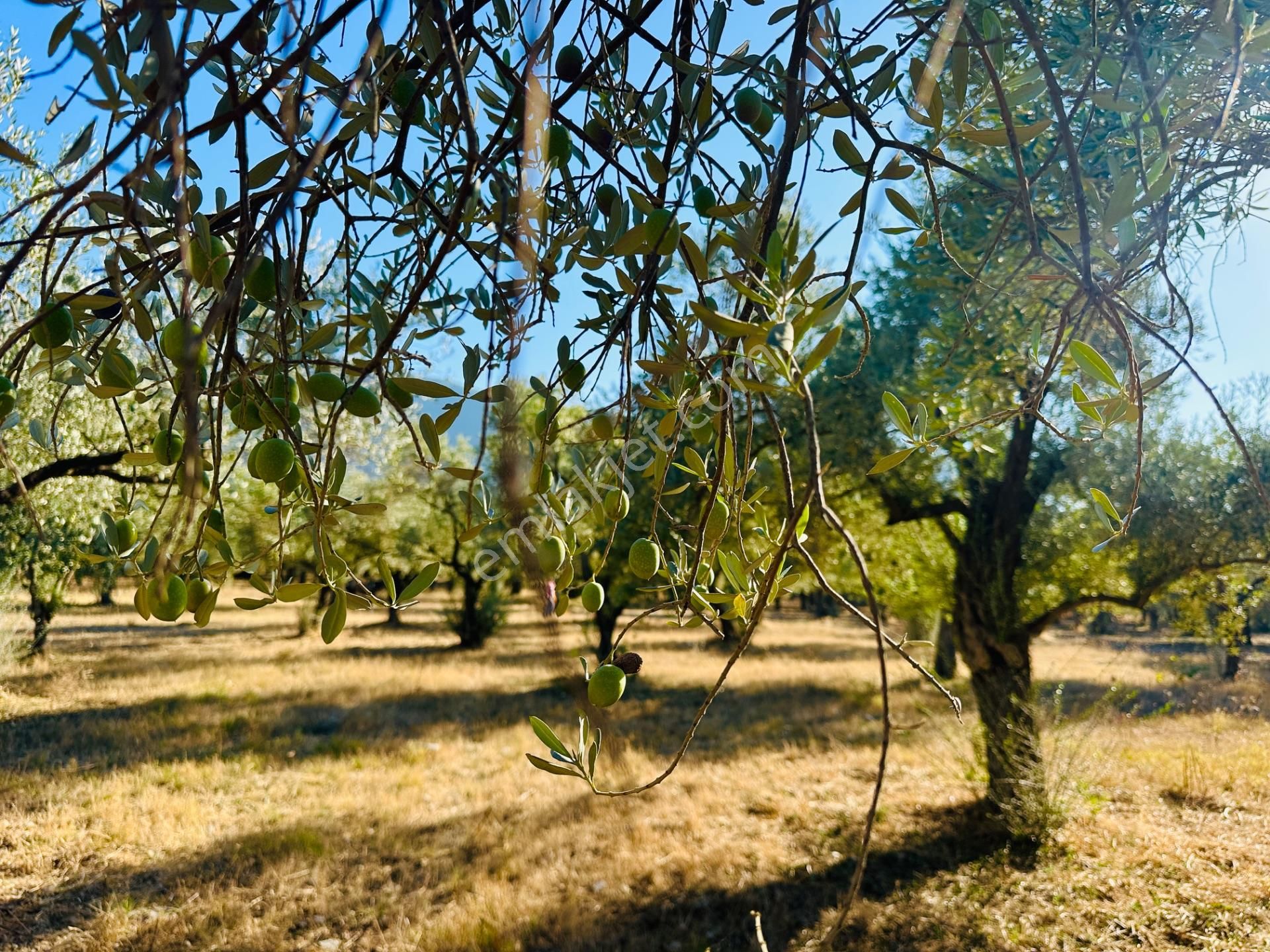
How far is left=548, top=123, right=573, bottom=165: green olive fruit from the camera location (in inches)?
37.9

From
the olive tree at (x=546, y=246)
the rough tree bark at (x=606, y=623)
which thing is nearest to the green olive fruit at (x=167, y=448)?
the olive tree at (x=546, y=246)

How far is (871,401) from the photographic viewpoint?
6391 mm

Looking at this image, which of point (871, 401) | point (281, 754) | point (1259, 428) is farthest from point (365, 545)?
point (1259, 428)

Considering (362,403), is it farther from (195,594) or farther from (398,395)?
(195,594)

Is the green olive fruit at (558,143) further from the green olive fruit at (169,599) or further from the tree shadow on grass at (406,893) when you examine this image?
the tree shadow on grass at (406,893)

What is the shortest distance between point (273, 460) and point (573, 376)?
393mm

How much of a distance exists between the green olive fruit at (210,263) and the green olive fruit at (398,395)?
20 centimetres

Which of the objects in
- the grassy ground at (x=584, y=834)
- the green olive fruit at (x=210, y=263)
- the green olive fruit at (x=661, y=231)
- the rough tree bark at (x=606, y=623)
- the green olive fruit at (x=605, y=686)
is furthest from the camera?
the rough tree bark at (x=606, y=623)

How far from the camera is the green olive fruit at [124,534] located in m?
0.87

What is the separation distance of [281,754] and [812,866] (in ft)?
20.4

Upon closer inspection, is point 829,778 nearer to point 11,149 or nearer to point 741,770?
point 741,770

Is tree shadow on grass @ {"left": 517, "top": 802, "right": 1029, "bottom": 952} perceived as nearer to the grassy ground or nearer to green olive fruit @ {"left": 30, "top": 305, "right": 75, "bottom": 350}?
the grassy ground

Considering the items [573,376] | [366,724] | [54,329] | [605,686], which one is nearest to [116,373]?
[54,329]

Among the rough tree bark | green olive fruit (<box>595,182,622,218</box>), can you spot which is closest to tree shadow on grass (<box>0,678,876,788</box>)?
the rough tree bark
